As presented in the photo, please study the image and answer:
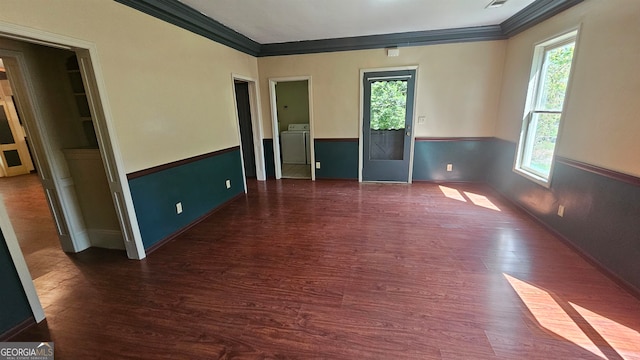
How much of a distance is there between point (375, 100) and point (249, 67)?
234 centimetres

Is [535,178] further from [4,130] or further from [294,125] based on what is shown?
[4,130]

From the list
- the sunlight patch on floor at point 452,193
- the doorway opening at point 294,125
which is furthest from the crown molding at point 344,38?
the sunlight patch on floor at point 452,193

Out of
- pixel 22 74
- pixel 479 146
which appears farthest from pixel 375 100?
pixel 22 74

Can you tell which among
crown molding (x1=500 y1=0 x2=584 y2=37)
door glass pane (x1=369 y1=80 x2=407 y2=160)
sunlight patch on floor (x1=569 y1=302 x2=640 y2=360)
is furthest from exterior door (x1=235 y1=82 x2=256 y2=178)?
sunlight patch on floor (x1=569 y1=302 x2=640 y2=360)

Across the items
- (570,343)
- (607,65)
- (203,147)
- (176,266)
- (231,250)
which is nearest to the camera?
(570,343)

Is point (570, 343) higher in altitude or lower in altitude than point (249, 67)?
lower

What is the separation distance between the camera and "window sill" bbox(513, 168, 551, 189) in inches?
115

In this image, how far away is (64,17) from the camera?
1.88 m

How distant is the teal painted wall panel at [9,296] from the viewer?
164 centimetres

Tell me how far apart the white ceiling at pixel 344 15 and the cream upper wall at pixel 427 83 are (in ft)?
1.46

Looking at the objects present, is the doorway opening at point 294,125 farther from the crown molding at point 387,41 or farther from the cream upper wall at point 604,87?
the cream upper wall at point 604,87

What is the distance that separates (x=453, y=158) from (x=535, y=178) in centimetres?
153

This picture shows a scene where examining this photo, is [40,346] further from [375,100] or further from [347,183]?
[375,100]

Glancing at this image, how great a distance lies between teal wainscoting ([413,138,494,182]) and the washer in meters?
2.86
